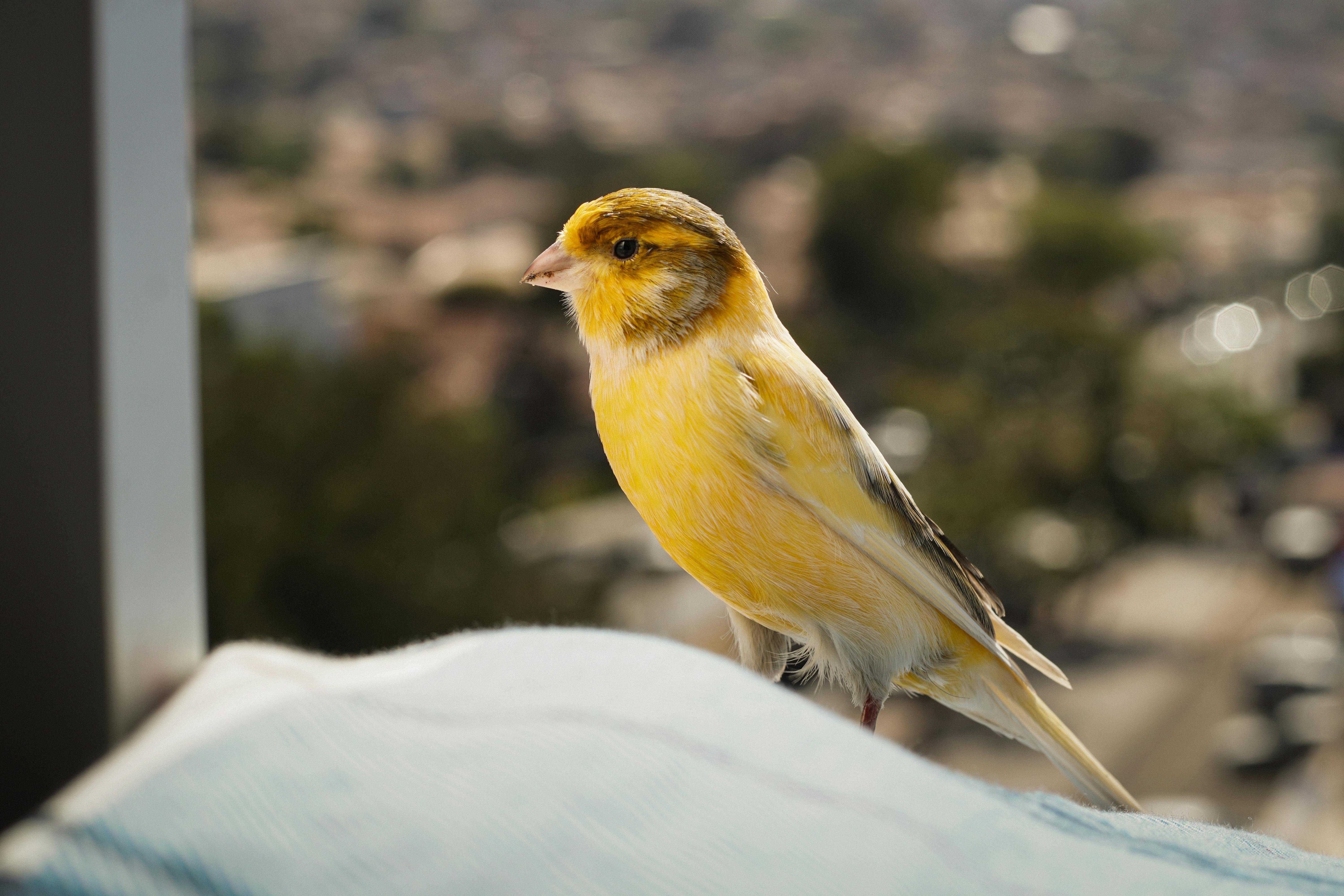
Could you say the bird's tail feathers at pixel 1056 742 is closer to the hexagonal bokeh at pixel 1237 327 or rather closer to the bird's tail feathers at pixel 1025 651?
the bird's tail feathers at pixel 1025 651

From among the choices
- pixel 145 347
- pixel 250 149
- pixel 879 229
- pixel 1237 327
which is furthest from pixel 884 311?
pixel 145 347

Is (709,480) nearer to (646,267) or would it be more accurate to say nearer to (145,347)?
(646,267)

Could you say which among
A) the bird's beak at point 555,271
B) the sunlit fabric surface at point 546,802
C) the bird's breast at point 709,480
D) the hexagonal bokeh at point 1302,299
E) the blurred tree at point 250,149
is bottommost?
the hexagonal bokeh at point 1302,299

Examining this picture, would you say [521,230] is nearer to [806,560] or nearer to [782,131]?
[782,131]

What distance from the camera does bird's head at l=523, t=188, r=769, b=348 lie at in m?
0.52

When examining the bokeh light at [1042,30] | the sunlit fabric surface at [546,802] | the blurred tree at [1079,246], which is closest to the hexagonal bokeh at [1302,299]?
the blurred tree at [1079,246]

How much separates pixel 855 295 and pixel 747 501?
1404cm

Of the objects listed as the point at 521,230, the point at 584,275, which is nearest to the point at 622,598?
the point at 521,230

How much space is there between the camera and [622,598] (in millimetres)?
8758

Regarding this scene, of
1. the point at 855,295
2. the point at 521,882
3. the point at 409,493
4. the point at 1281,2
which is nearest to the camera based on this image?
the point at 521,882

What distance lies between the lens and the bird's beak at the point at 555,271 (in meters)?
0.54

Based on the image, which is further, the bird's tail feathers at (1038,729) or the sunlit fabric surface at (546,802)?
the bird's tail feathers at (1038,729)

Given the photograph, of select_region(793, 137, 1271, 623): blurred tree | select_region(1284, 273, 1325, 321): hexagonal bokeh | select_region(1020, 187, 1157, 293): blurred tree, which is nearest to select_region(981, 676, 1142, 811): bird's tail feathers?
select_region(793, 137, 1271, 623): blurred tree

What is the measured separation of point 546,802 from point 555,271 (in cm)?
28
